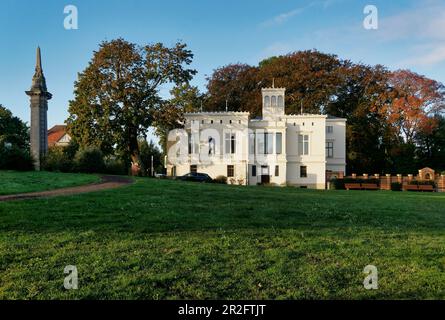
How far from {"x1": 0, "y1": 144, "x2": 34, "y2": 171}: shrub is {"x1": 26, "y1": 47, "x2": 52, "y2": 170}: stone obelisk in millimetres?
2901

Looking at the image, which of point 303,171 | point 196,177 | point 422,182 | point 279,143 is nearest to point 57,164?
point 196,177

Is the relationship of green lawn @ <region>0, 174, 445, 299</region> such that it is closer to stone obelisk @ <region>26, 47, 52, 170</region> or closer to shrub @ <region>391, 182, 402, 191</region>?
stone obelisk @ <region>26, 47, 52, 170</region>

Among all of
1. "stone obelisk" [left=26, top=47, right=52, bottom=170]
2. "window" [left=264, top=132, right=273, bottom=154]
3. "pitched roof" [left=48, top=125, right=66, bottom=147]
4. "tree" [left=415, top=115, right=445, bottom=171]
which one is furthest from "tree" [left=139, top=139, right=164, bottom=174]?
"tree" [left=415, top=115, right=445, bottom=171]

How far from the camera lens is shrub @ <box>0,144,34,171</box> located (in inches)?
1119

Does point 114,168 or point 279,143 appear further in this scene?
point 279,143

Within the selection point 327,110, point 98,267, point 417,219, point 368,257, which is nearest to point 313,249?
point 368,257

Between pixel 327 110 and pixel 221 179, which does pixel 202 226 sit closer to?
pixel 221 179

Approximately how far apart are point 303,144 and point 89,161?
23.5 metres

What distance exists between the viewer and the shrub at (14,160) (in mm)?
28422

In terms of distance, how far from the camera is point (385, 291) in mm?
5633

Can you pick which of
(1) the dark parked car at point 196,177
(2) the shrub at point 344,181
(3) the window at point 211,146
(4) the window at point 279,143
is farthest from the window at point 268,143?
(1) the dark parked car at point 196,177

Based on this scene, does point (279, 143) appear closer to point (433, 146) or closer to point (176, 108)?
point (176, 108)

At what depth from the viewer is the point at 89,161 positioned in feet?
111

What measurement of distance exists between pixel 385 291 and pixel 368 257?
1.68 m
